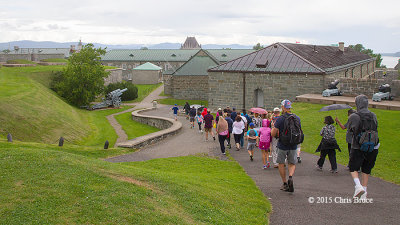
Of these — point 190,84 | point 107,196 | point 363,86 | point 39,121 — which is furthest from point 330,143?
point 190,84

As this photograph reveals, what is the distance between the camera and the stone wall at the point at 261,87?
2836 centimetres

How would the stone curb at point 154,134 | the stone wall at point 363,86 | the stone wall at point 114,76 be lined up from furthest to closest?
the stone wall at point 114,76
the stone wall at point 363,86
the stone curb at point 154,134

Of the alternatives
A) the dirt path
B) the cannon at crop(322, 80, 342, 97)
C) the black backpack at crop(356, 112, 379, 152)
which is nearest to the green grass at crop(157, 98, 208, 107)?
the cannon at crop(322, 80, 342, 97)

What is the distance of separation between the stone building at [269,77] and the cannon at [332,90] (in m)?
1.95

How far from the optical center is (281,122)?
8.95 metres

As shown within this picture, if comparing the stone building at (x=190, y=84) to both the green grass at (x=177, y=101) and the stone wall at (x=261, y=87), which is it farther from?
the stone wall at (x=261, y=87)

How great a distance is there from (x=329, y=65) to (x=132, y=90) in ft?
88.1

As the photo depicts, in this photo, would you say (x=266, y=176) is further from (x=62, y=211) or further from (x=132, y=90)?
(x=132, y=90)

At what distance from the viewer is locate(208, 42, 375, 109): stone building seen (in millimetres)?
28469

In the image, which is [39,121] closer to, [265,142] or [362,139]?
[265,142]

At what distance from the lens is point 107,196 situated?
22.6 feet

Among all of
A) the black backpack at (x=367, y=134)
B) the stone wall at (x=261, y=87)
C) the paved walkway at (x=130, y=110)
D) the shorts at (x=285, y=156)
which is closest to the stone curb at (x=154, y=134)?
the paved walkway at (x=130, y=110)

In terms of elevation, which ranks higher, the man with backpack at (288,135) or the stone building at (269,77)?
the stone building at (269,77)

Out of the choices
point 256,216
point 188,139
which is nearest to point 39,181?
Answer: point 256,216
